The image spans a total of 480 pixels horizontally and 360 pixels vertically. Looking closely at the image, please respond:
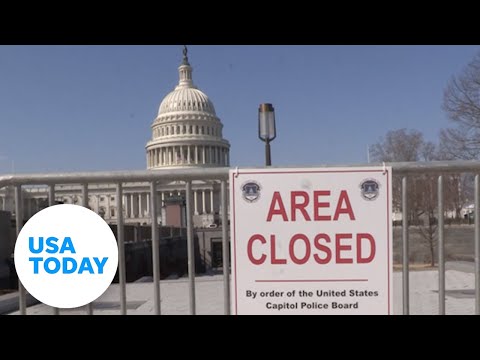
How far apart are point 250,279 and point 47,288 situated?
141cm

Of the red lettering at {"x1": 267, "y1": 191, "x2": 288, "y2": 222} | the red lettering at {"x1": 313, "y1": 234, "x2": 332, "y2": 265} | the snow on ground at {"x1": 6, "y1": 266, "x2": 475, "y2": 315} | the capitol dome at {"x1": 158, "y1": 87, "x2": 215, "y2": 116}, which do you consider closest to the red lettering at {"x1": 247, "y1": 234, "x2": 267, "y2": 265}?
the red lettering at {"x1": 267, "y1": 191, "x2": 288, "y2": 222}

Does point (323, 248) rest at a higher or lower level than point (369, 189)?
lower

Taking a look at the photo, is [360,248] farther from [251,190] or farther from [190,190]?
[190,190]

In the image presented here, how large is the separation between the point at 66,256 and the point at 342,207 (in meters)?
1.90

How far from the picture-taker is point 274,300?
3070 mm

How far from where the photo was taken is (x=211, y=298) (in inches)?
278

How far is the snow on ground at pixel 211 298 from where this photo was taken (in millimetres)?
3375

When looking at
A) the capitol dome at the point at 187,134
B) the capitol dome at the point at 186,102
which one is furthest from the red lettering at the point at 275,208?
the capitol dome at the point at 186,102

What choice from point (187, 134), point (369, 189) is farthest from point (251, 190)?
point (187, 134)

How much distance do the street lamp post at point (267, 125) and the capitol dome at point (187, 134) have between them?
77.2 meters

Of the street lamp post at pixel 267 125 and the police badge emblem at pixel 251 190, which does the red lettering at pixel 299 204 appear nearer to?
the police badge emblem at pixel 251 190
